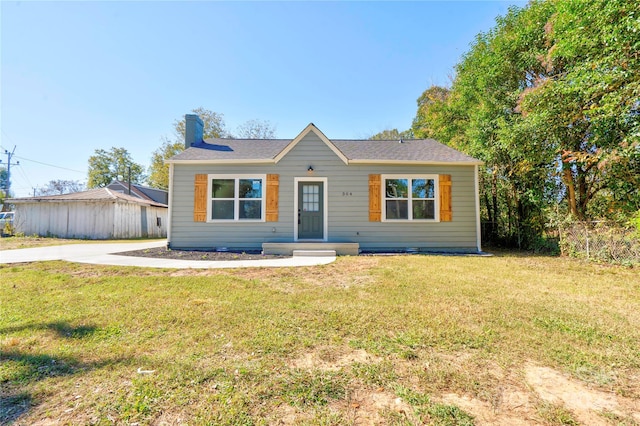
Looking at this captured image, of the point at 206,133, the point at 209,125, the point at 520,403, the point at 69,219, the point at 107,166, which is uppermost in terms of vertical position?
the point at 209,125

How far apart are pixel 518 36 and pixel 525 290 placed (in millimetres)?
10105

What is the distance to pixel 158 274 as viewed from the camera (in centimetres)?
539

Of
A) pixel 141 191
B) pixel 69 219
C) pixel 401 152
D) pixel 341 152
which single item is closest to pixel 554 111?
pixel 401 152

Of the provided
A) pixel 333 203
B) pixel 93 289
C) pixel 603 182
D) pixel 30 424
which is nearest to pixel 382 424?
pixel 30 424

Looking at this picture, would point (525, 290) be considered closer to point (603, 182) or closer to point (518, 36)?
point (603, 182)

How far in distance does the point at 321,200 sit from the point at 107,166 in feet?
133

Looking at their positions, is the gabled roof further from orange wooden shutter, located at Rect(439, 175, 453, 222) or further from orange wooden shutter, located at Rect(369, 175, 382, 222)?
orange wooden shutter, located at Rect(439, 175, 453, 222)

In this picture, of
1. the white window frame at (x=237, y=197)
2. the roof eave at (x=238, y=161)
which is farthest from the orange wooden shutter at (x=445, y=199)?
the white window frame at (x=237, y=197)

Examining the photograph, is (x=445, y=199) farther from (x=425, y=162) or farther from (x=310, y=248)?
(x=310, y=248)

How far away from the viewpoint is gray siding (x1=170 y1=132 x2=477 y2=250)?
356 inches

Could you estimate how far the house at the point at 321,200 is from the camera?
903 centimetres

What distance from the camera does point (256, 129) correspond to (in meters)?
26.3

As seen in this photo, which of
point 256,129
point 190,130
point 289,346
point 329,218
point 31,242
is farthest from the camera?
point 256,129

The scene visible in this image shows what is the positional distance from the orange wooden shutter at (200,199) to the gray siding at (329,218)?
17cm
